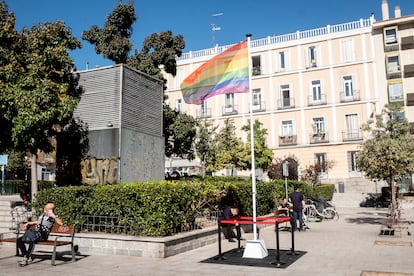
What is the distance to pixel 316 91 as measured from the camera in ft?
134

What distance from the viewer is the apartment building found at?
126ft

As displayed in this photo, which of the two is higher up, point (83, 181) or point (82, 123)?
point (82, 123)

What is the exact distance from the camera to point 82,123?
15820 mm

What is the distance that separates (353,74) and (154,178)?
29128mm

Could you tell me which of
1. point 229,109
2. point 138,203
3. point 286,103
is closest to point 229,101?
point 229,109

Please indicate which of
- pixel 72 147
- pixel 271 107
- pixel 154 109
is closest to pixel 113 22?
pixel 154 109

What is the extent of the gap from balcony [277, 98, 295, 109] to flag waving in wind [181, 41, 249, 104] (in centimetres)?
3214

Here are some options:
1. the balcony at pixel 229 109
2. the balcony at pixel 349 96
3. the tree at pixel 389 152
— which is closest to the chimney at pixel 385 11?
the balcony at pixel 349 96

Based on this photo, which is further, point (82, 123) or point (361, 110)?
point (361, 110)

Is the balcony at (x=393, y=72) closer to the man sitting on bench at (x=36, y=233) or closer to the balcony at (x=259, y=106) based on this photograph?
the balcony at (x=259, y=106)

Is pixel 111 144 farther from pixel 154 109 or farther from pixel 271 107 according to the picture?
pixel 271 107

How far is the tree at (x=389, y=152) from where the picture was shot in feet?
44.1

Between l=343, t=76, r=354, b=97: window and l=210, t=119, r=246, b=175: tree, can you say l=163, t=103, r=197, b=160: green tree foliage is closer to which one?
l=210, t=119, r=246, b=175: tree

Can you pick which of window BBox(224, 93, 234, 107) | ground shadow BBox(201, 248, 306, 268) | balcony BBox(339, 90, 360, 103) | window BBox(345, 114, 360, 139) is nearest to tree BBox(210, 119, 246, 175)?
window BBox(224, 93, 234, 107)
